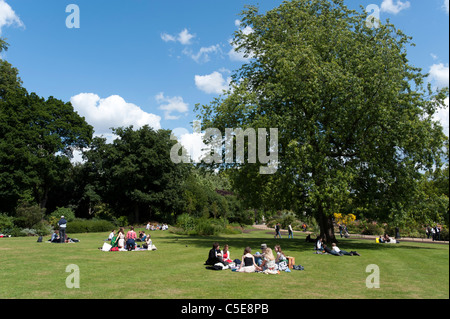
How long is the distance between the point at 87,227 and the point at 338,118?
3216cm

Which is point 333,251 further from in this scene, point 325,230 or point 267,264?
point 267,264

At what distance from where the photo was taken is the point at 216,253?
52.4ft

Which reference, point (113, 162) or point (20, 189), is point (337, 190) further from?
point (113, 162)

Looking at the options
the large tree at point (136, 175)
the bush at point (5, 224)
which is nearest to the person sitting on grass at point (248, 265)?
the bush at point (5, 224)

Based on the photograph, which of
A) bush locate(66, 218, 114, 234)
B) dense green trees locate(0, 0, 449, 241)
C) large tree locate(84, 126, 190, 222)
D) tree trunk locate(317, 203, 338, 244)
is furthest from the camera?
large tree locate(84, 126, 190, 222)

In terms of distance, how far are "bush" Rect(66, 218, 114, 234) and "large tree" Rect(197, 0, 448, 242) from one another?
75.4ft

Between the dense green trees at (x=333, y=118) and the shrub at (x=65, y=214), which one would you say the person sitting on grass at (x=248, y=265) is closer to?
the dense green trees at (x=333, y=118)

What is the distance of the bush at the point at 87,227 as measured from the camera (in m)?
41.2

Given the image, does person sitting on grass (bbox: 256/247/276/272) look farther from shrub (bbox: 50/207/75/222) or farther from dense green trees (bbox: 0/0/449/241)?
shrub (bbox: 50/207/75/222)

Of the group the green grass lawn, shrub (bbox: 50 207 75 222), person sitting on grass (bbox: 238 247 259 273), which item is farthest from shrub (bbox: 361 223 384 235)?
shrub (bbox: 50 207 75 222)

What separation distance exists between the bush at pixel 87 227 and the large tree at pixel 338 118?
905 inches

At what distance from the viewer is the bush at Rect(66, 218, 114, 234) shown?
1623 inches

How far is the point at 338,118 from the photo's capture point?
23828 millimetres

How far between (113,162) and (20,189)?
14.5 meters
